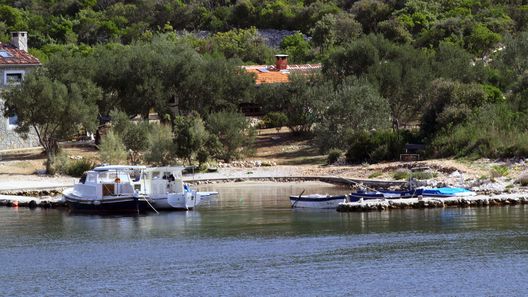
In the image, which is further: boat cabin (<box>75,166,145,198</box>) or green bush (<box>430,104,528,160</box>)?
green bush (<box>430,104,528,160</box>)

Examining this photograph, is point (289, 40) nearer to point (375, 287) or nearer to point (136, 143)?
point (136, 143)

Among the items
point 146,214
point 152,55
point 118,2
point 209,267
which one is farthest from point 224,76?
point 118,2

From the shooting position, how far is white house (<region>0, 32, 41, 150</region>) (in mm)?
80875

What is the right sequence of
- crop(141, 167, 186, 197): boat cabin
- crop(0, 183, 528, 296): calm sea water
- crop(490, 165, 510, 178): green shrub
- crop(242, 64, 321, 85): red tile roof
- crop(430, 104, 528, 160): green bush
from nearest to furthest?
crop(0, 183, 528, 296): calm sea water → crop(141, 167, 186, 197): boat cabin → crop(490, 165, 510, 178): green shrub → crop(430, 104, 528, 160): green bush → crop(242, 64, 321, 85): red tile roof

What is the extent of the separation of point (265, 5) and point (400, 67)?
6666 cm

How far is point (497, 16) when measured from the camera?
12231cm

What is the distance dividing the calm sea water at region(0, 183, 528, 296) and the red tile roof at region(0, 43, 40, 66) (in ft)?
72.4

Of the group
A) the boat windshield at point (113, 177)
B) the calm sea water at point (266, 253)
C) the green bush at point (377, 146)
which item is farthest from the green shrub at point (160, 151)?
the calm sea water at point (266, 253)

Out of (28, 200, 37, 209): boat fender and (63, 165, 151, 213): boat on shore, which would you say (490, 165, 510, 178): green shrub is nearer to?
(63, 165, 151, 213): boat on shore

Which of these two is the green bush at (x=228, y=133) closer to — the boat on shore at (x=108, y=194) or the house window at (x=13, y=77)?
the house window at (x=13, y=77)

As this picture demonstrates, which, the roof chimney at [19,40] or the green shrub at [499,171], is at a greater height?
the roof chimney at [19,40]

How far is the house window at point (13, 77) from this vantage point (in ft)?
264

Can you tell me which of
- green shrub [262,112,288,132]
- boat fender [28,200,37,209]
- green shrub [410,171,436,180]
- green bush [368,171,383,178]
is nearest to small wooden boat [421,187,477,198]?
green shrub [410,171,436,180]

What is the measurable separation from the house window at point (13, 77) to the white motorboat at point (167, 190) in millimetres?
21503
